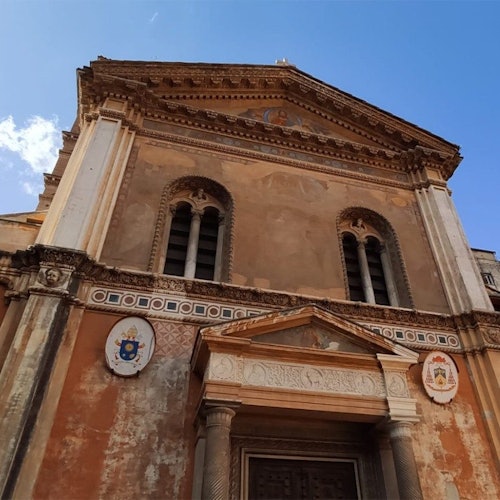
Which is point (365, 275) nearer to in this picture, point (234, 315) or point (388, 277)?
point (388, 277)

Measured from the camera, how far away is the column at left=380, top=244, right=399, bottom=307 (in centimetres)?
1075

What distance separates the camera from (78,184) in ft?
31.4

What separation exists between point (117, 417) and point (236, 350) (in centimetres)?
218

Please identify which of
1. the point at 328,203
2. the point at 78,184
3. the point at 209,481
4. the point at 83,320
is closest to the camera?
the point at 209,481

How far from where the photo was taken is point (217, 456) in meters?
6.21

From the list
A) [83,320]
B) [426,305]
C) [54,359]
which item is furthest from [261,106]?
[54,359]

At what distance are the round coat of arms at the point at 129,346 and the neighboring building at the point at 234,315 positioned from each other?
0.04 meters

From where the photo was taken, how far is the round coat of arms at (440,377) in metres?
8.75

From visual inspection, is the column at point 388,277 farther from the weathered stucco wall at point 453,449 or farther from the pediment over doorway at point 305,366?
the pediment over doorway at point 305,366

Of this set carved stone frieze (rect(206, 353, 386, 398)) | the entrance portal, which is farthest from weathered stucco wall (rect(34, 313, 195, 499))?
the entrance portal

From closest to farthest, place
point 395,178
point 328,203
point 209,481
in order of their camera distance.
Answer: point 209,481, point 328,203, point 395,178

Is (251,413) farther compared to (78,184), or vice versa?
(78,184)

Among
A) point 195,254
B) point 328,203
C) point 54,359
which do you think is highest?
point 328,203

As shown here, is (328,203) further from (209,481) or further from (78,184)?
(209,481)
